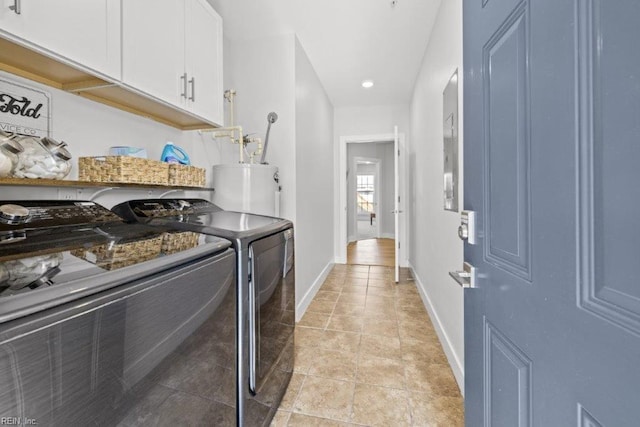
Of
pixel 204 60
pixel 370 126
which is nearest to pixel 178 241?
pixel 204 60

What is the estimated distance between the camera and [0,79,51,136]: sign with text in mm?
1085

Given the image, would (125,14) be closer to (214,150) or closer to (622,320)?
(214,150)

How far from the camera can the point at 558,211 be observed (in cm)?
49

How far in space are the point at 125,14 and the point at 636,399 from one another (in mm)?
1896

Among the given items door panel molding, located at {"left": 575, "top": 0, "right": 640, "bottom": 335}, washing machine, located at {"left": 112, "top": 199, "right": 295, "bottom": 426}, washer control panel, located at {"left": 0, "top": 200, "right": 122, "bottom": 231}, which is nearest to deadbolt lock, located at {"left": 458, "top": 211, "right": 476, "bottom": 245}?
door panel molding, located at {"left": 575, "top": 0, "right": 640, "bottom": 335}

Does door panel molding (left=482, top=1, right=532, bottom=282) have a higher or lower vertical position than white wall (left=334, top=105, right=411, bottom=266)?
lower

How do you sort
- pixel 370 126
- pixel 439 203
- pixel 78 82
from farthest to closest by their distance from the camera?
1. pixel 370 126
2. pixel 439 203
3. pixel 78 82

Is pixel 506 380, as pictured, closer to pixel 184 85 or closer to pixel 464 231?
pixel 464 231

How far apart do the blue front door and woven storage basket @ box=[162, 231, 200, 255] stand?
88 centimetres

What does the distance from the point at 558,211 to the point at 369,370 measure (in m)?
1.75

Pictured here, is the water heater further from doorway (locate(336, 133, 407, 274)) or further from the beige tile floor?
doorway (locate(336, 133, 407, 274))

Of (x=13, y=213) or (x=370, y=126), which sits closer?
(x=13, y=213)

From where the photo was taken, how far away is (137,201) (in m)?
1.49

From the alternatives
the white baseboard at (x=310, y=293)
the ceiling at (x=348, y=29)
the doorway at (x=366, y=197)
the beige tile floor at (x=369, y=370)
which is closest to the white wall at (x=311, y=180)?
the white baseboard at (x=310, y=293)
